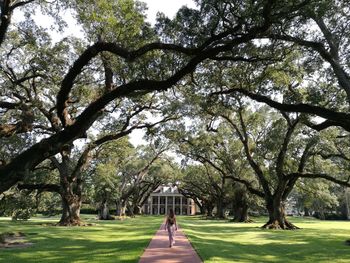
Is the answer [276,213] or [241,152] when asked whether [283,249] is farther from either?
[241,152]

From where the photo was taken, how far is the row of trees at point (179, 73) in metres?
11.8

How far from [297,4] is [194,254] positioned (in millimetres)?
8239

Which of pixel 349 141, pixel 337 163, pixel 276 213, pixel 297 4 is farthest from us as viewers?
pixel 337 163

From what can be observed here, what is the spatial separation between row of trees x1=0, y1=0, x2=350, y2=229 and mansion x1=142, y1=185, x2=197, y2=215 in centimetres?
7691

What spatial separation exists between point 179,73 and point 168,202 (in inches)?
3929

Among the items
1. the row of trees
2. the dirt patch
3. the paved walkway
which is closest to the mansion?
the row of trees

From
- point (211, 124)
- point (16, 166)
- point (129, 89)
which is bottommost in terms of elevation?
point (16, 166)

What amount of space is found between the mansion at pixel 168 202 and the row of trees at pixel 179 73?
3028 inches

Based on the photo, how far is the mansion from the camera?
108125mm

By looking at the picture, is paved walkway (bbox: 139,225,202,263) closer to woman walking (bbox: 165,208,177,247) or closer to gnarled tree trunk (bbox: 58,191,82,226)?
woman walking (bbox: 165,208,177,247)

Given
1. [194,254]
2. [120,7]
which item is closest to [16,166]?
[194,254]

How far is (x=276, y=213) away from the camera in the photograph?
30.5 meters

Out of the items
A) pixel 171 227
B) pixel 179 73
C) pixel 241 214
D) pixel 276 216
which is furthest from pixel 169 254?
pixel 241 214

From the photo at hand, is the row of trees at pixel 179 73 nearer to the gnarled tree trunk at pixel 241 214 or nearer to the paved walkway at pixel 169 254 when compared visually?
the paved walkway at pixel 169 254
